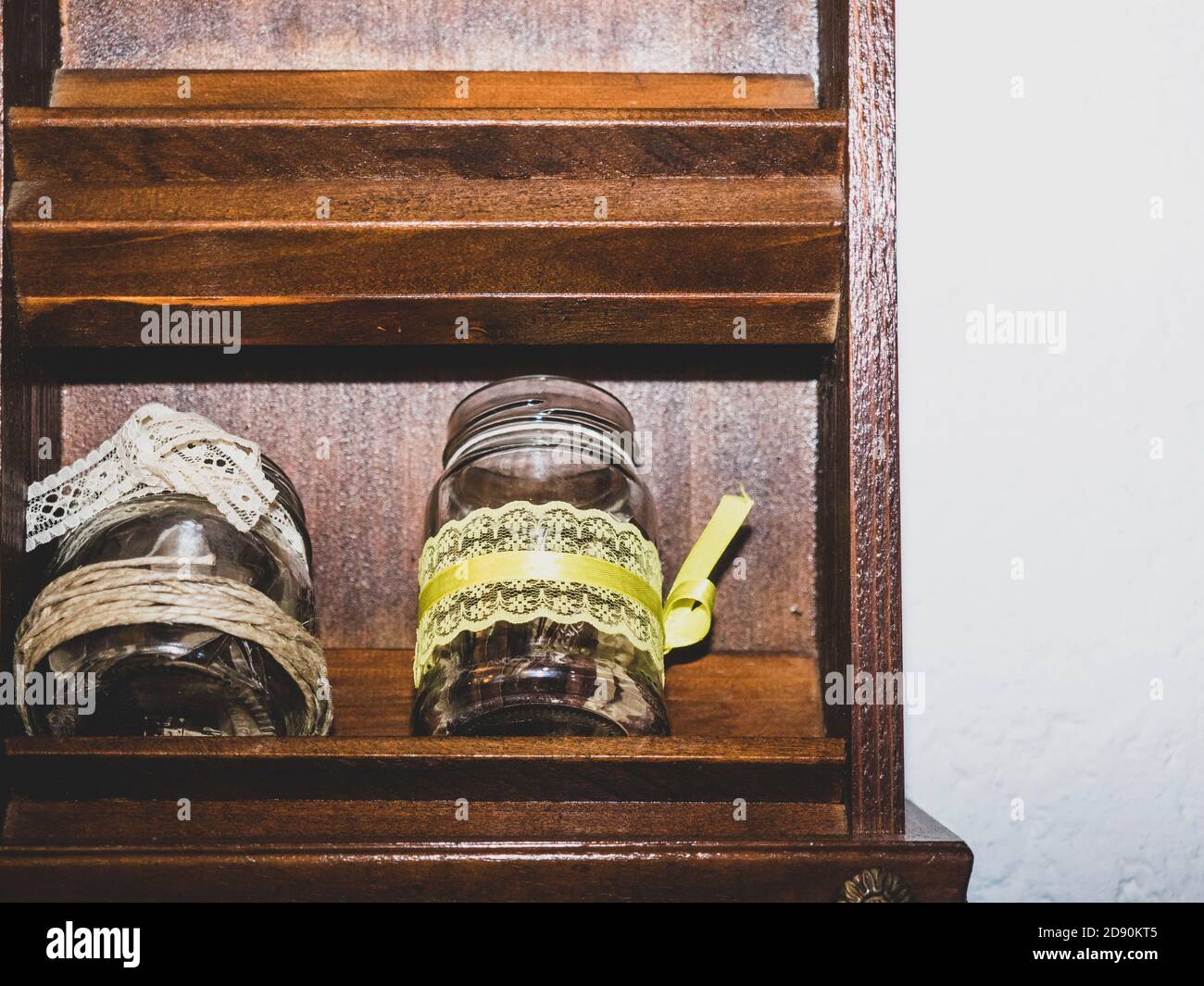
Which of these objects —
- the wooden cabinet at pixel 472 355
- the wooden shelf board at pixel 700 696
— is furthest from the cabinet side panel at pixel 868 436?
the wooden shelf board at pixel 700 696

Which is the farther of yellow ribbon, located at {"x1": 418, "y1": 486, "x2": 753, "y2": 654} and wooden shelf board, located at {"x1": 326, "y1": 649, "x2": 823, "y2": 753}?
wooden shelf board, located at {"x1": 326, "y1": 649, "x2": 823, "y2": 753}

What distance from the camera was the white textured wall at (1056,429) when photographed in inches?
33.3

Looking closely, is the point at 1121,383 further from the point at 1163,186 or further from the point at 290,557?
the point at 290,557

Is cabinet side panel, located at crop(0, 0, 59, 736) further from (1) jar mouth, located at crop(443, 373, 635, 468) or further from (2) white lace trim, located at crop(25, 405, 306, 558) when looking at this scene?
(1) jar mouth, located at crop(443, 373, 635, 468)

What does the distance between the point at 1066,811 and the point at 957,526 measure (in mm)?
231

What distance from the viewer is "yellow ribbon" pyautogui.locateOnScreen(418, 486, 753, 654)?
1.91 ft

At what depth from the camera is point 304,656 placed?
595 millimetres
